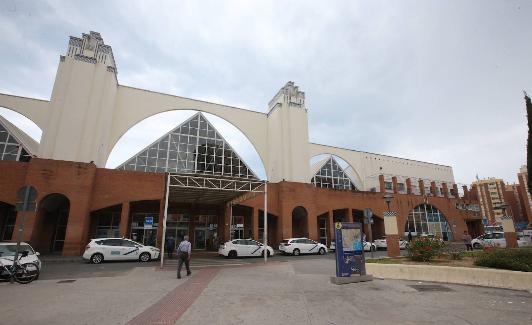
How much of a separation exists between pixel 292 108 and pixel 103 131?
61.4ft

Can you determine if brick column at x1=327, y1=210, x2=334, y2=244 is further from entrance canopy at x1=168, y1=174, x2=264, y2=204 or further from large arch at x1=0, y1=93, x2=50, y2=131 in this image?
large arch at x1=0, y1=93, x2=50, y2=131

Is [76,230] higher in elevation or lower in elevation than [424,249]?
higher

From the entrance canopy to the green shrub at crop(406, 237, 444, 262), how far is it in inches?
335

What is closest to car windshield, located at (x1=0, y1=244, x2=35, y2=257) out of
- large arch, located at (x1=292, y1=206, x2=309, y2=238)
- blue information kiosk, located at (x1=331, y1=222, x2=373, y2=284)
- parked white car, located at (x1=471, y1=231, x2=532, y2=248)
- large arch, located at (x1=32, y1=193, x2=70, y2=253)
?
large arch, located at (x1=32, y1=193, x2=70, y2=253)

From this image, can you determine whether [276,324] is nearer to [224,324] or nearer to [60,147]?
[224,324]

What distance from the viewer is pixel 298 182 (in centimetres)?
2956

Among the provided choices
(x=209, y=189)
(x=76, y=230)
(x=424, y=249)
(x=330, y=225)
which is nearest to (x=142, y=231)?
(x=76, y=230)

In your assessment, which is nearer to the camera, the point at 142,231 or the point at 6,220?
the point at 6,220

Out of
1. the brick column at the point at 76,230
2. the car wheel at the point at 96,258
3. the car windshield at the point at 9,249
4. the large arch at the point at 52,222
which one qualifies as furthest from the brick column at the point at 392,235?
the large arch at the point at 52,222

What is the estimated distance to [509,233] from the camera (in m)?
18.5

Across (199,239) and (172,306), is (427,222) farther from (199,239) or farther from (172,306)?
(172,306)

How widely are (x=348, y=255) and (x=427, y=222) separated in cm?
3363

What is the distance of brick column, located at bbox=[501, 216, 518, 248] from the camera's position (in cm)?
1830

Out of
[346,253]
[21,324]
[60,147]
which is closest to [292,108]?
[60,147]
